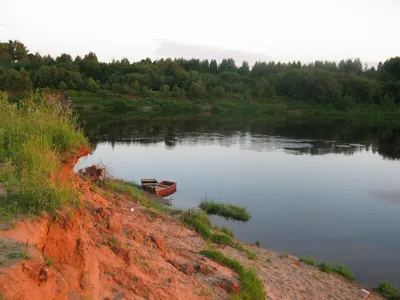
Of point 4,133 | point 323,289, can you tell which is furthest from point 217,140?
point 4,133

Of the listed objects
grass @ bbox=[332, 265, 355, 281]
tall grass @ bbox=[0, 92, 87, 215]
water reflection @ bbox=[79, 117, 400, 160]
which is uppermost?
tall grass @ bbox=[0, 92, 87, 215]

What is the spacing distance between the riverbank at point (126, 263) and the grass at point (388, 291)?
0.51m

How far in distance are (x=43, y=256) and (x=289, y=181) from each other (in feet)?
69.7

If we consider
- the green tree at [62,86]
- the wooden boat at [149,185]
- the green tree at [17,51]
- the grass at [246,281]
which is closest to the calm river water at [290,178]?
the wooden boat at [149,185]

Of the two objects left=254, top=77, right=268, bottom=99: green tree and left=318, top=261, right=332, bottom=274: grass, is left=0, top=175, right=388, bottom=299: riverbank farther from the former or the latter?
left=254, top=77, right=268, bottom=99: green tree

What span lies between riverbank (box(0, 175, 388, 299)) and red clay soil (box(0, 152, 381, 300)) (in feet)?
0.04

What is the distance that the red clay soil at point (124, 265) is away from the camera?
199 inches

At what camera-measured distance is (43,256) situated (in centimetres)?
532

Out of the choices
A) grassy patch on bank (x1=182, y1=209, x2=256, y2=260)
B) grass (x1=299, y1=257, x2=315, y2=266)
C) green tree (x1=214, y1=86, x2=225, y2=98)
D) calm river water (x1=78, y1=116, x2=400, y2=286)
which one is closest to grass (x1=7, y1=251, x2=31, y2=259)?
grassy patch on bank (x1=182, y1=209, x2=256, y2=260)

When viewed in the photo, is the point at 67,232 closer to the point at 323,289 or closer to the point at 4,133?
the point at 4,133

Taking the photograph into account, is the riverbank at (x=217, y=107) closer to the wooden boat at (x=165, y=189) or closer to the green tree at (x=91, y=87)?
the green tree at (x=91, y=87)

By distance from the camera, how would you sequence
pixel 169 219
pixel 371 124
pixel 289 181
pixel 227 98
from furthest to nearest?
pixel 227 98 < pixel 371 124 < pixel 289 181 < pixel 169 219

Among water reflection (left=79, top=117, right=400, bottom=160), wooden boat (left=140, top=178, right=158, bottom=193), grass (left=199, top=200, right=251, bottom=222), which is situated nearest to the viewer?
grass (left=199, top=200, right=251, bottom=222)

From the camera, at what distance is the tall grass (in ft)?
19.0
